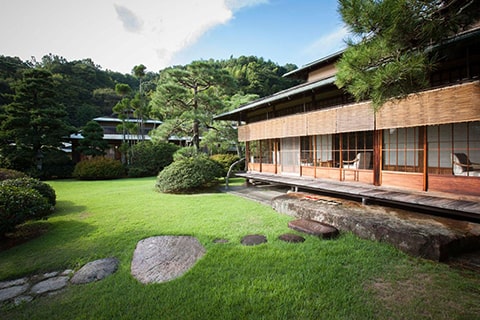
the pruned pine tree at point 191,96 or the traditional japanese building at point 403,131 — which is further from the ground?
the pruned pine tree at point 191,96

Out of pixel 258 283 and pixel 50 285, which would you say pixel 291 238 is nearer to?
pixel 258 283

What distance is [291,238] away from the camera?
Result: 4.55m


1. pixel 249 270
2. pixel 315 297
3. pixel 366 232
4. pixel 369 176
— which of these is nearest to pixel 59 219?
pixel 249 270

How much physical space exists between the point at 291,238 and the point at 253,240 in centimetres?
75

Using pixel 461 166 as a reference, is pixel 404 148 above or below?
above

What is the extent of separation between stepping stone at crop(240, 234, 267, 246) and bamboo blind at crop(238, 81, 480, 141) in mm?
3857

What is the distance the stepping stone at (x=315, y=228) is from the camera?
458cm

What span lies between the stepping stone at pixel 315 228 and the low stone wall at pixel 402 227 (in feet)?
1.24

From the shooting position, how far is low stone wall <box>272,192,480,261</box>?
3.67 m

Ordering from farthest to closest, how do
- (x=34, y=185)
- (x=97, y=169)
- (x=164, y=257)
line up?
(x=97, y=169)
(x=34, y=185)
(x=164, y=257)

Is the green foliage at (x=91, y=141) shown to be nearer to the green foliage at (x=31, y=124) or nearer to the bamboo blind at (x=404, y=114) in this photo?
the green foliage at (x=31, y=124)

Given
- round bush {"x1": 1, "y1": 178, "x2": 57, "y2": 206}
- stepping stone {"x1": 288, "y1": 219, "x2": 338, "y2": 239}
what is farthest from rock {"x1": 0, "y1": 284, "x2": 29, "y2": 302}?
stepping stone {"x1": 288, "y1": 219, "x2": 338, "y2": 239}

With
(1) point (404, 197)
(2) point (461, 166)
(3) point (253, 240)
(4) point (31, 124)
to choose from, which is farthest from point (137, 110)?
(2) point (461, 166)

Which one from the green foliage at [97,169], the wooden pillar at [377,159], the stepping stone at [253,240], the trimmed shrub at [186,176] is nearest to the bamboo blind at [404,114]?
the wooden pillar at [377,159]
